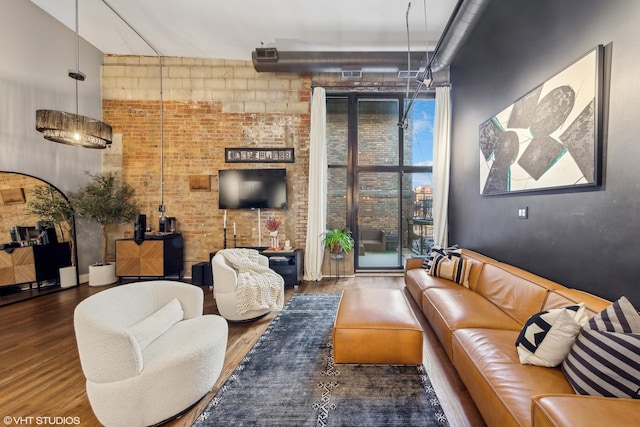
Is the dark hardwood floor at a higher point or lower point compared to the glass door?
lower

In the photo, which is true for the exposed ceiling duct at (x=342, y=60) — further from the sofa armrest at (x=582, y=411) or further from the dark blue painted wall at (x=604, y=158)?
the sofa armrest at (x=582, y=411)

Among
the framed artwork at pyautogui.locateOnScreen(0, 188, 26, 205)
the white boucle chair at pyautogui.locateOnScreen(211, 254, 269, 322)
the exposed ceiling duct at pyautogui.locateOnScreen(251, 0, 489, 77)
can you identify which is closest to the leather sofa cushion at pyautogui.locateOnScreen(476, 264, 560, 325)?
the white boucle chair at pyautogui.locateOnScreen(211, 254, 269, 322)

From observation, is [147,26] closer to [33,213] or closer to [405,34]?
[33,213]

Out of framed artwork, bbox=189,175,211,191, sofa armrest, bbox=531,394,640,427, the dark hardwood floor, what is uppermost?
framed artwork, bbox=189,175,211,191

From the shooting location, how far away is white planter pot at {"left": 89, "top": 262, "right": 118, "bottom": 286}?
14.0 feet

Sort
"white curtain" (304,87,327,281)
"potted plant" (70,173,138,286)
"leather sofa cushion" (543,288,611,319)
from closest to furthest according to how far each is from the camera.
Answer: "leather sofa cushion" (543,288,611,319) < "potted plant" (70,173,138,286) < "white curtain" (304,87,327,281)

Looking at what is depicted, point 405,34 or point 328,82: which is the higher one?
point 405,34

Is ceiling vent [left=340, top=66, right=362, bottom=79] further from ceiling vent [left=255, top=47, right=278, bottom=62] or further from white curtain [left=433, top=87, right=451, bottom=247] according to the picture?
white curtain [left=433, top=87, right=451, bottom=247]

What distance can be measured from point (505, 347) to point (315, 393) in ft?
4.26

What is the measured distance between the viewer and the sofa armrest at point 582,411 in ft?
2.97

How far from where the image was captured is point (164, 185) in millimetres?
4848

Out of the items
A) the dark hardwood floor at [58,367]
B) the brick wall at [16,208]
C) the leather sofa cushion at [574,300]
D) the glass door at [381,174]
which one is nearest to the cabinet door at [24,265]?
the brick wall at [16,208]

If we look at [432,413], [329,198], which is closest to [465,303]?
[432,413]

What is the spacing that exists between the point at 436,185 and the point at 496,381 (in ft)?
12.5
